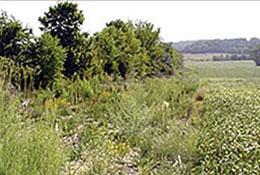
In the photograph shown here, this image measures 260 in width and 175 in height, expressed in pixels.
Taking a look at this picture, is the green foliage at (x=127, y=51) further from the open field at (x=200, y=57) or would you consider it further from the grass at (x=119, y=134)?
the open field at (x=200, y=57)

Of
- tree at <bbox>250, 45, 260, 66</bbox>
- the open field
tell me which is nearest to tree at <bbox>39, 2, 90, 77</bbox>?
tree at <bbox>250, 45, 260, 66</bbox>

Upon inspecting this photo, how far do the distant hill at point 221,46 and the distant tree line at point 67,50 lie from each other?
21591mm

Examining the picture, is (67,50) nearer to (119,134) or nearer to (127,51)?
(127,51)

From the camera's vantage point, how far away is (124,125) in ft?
30.0

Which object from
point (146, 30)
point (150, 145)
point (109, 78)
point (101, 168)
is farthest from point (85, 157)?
point (146, 30)

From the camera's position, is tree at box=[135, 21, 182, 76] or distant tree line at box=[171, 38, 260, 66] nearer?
tree at box=[135, 21, 182, 76]

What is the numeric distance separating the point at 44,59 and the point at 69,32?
1734 millimetres

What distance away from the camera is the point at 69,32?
13703 mm

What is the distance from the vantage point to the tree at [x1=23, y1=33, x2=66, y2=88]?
12039 millimetres

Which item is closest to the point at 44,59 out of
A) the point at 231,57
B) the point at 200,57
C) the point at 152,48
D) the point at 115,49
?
the point at 115,49

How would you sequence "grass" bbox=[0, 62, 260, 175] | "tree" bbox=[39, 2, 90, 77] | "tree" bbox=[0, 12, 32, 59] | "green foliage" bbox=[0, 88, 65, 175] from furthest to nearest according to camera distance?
"tree" bbox=[39, 2, 90, 77] → "tree" bbox=[0, 12, 32, 59] → "grass" bbox=[0, 62, 260, 175] → "green foliage" bbox=[0, 88, 65, 175]

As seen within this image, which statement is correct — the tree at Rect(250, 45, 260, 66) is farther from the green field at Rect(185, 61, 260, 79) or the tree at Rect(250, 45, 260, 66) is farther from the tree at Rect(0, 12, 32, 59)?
the tree at Rect(0, 12, 32, 59)

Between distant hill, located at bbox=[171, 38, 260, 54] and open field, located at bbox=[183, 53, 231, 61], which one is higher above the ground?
distant hill, located at bbox=[171, 38, 260, 54]

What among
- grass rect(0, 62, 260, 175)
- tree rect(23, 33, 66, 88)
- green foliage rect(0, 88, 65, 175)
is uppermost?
tree rect(23, 33, 66, 88)
